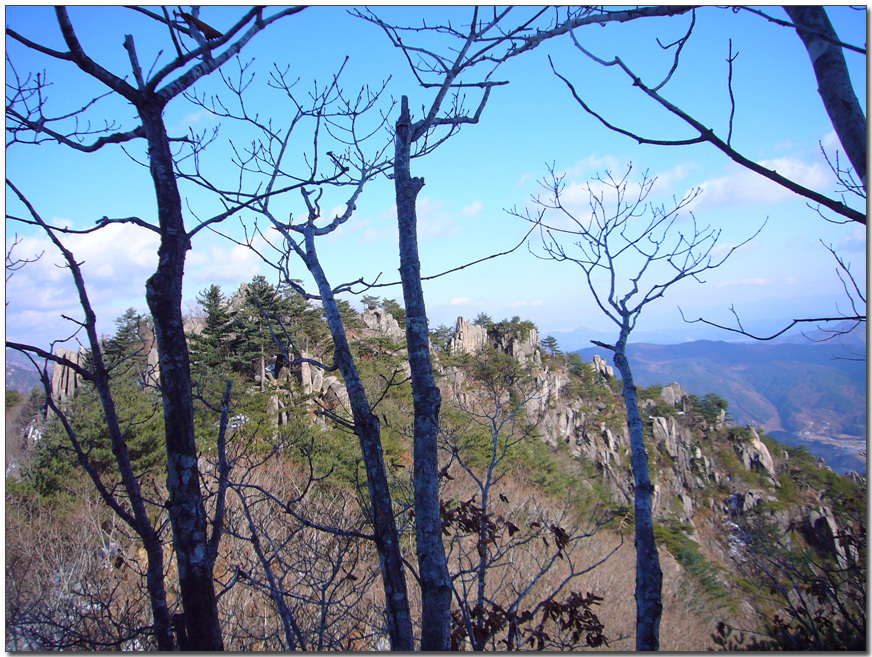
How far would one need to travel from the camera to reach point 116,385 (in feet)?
35.9

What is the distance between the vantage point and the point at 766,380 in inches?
1907

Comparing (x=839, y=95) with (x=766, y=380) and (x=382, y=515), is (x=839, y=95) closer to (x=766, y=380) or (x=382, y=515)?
(x=382, y=515)

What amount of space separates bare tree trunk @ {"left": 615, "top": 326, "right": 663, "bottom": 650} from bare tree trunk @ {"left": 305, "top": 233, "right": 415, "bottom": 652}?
1876mm

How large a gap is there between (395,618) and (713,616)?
19.5 meters

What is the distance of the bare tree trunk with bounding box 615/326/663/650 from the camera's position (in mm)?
A: 3059

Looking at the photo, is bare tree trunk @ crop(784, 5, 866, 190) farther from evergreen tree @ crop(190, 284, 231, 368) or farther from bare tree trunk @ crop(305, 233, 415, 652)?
evergreen tree @ crop(190, 284, 231, 368)

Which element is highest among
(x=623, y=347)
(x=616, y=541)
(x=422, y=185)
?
(x=422, y=185)

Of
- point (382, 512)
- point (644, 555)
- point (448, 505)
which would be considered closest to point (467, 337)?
point (448, 505)

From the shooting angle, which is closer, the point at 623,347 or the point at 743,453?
the point at 623,347

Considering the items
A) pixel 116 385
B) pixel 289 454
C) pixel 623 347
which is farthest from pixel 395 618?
pixel 289 454

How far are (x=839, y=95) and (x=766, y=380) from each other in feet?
196

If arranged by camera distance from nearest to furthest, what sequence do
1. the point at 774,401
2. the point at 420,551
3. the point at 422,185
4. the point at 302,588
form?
the point at 420,551 < the point at 422,185 < the point at 302,588 < the point at 774,401

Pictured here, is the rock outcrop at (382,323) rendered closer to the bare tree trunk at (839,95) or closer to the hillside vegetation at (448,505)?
the hillside vegetation at (448,505)

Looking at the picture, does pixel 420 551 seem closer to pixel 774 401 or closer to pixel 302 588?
pixel 302 588
